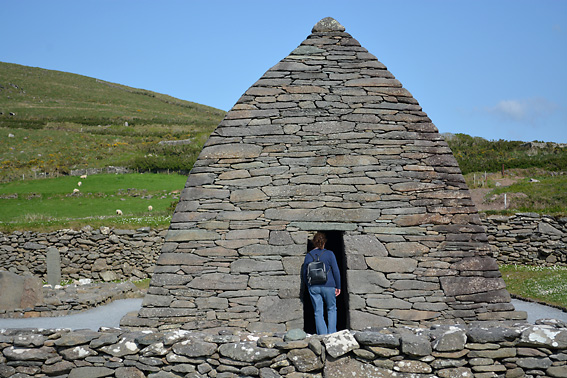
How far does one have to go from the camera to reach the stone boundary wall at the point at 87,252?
1736 centimetres

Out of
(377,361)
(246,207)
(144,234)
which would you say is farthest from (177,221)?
(144,234)

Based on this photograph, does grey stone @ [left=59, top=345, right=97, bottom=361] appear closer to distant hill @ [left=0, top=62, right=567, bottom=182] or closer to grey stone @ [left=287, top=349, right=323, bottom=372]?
grey stone @ [left=287, top=349, right=323, bottom=372]

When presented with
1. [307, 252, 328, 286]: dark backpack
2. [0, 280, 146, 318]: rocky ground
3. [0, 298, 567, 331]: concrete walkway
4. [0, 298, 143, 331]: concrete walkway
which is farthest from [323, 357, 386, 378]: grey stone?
[0, 280, 146, 318]: rocky ground

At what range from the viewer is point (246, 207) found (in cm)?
755

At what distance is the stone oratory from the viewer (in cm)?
720

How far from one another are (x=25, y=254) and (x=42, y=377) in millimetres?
13473

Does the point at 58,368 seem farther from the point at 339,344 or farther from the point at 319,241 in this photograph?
the point at 319,241

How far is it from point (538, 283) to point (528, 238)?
3974 mm

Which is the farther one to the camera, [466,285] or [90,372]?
[466,285]

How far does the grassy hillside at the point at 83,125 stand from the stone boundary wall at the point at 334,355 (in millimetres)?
28671

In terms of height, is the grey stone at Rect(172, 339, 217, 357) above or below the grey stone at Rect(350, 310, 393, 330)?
above

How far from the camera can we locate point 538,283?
492 inches

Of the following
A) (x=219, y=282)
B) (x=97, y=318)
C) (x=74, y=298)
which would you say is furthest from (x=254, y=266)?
(x=74, y=298)

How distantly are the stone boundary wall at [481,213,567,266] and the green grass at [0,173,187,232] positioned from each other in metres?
11.7
